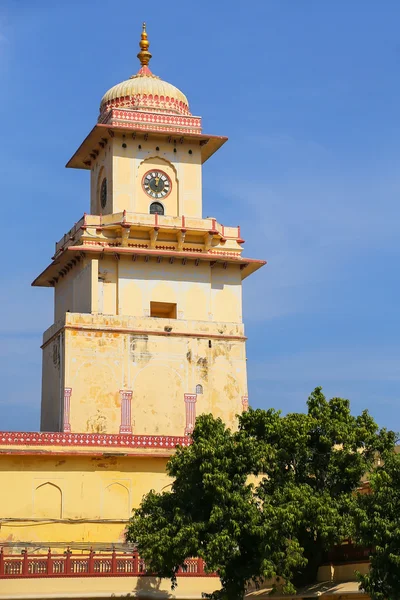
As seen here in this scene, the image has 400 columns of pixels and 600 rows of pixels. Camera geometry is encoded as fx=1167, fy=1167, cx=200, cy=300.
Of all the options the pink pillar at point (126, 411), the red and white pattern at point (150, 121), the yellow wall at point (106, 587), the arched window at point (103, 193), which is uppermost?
the red and white pattern at point (150, 121)

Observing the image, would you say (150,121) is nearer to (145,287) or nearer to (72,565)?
(145,287)

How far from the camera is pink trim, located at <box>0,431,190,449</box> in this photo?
1505 inches

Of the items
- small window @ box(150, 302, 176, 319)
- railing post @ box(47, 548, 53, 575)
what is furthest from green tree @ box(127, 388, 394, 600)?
small window @ box(150, 302, 176, 319)

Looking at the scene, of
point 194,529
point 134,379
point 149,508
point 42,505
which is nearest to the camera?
point 194,529

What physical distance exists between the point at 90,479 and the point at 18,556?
16.1 feet

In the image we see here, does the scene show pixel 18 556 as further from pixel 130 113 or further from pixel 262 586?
pixel 130 113

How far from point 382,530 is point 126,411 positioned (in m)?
17.1

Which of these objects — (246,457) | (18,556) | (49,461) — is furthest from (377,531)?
(49,461)

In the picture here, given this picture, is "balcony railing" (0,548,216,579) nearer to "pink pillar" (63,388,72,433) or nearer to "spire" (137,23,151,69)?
"pink pillar" (63,388,72,433)

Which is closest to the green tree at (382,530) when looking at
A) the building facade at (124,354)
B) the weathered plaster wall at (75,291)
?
the building facade at (124,354)

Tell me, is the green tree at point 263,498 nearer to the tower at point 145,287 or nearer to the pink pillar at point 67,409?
the pink pillar at point 67,409

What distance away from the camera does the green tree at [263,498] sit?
96.7 feet

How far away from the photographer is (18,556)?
113ft

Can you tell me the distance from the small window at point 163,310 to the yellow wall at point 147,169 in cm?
389
